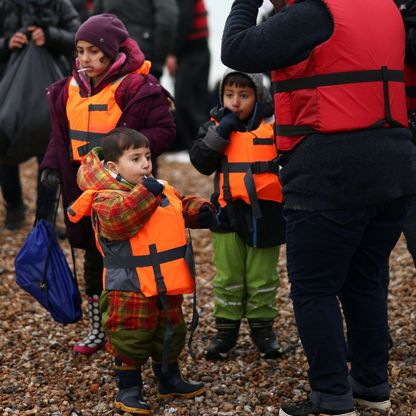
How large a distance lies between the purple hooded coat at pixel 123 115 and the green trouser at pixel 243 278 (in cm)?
66

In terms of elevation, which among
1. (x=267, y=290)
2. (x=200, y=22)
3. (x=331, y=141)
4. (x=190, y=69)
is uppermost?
(x=200, y=22)

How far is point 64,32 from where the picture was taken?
19.6 feet

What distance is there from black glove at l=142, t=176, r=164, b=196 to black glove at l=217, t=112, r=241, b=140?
2.68ft

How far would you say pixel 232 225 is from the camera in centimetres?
444

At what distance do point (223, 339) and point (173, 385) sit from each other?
66cm

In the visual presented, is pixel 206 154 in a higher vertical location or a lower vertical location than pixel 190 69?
lower

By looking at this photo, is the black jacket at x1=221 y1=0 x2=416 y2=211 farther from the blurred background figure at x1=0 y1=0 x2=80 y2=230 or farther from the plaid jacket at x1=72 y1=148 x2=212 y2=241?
the blurred background figure at x1=0 y1=0 x2=80 y2=230

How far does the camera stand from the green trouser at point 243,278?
177 inches

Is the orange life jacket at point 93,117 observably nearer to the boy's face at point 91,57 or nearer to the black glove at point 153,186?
the boy's face at point 91,57

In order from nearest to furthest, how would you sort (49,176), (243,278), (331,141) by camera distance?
(331,141) → (49,176) → (243,278)

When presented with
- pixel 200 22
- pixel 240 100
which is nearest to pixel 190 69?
pixel 200 22

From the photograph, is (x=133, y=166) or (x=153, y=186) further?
(x=133, y=166)

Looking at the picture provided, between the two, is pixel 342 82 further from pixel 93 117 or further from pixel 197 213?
pixel 93 117

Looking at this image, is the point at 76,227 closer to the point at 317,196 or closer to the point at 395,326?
the point at 317,196
